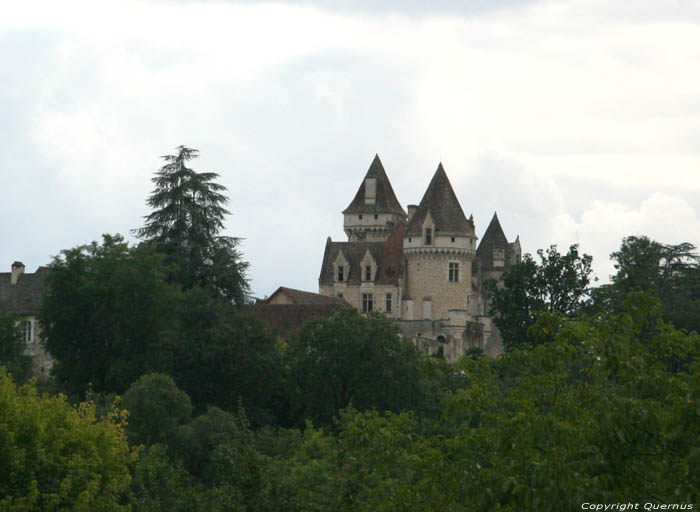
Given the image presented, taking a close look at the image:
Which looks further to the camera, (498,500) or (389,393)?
(389,393)

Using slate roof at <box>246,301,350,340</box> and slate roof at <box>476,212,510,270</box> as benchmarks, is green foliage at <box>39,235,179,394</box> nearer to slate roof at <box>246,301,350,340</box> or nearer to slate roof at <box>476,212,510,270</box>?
slate roof at <box>246,301,350,340</box>

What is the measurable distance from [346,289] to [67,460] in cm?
6592

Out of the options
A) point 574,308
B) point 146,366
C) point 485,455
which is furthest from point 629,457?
point 574,308

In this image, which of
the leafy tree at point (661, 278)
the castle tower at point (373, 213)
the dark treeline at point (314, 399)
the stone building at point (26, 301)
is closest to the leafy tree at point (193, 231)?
the dark treeline at point (314, 399)

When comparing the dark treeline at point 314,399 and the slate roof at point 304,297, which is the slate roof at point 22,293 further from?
the slate roof at point 304,297

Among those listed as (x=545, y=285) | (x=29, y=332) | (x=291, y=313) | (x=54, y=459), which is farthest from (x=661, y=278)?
(x=54, y=459)

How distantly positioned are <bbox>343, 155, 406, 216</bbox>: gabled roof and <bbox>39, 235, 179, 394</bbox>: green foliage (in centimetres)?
4764

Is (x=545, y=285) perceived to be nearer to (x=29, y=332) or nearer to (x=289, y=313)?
(x=289, y=313)

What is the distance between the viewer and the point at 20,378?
2643 inches

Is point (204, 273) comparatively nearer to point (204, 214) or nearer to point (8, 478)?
point (204, 214)

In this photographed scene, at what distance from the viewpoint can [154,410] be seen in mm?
47188

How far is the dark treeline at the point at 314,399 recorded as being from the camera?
19.4m

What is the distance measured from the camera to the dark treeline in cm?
1938

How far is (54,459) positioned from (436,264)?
65053 millimetres
